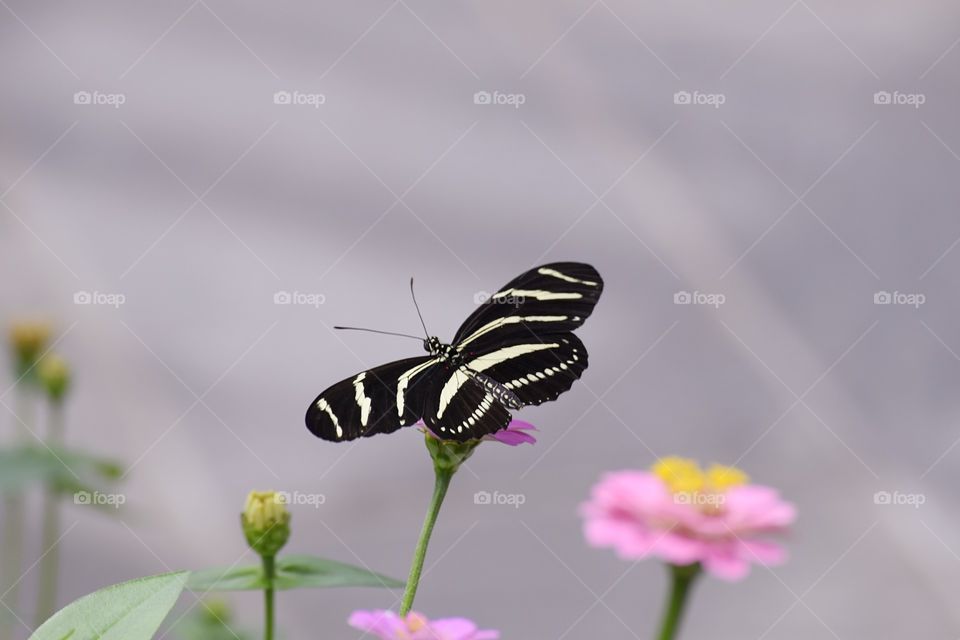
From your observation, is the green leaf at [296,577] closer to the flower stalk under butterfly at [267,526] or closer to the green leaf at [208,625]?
the flower stalk under butterfly at [267,526]

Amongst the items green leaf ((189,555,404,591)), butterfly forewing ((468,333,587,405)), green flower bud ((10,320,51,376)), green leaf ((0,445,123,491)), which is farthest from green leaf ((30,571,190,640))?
green flower bud ((10,320,51,376))

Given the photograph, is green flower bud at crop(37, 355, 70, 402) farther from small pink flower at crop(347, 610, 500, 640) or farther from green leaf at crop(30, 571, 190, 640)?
small pink flower at crop(347, 610, 500, 640)

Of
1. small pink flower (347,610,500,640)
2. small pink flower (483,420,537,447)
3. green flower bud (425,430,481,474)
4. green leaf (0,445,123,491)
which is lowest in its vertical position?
small pink flower (347,610,500,640)

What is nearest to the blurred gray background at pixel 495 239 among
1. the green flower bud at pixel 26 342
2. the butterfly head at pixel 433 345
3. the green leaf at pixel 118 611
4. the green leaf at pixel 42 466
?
the green flower bud at pixel 26 342

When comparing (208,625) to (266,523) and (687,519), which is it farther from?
(687,519)

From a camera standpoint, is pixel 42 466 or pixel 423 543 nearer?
pixel 423 543

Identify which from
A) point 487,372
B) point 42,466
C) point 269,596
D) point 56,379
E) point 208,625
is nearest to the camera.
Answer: point 269,596

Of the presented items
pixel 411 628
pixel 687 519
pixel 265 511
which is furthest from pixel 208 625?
pixel 687 519

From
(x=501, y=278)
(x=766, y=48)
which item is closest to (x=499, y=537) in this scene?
(x=501, y=278)
